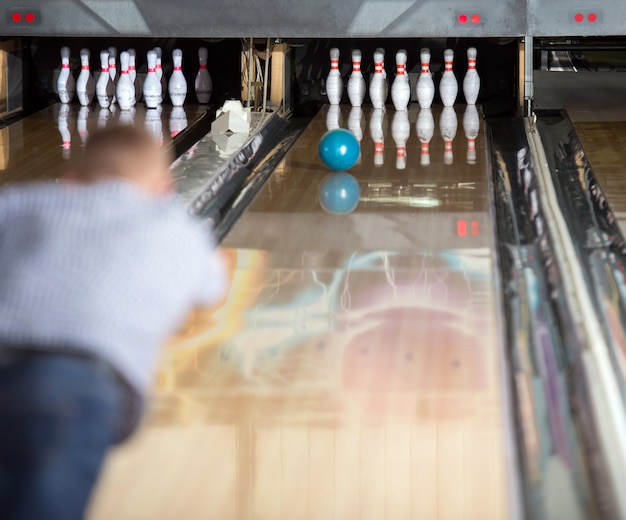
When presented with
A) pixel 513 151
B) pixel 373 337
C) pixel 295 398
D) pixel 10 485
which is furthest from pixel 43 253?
pixel 513 151

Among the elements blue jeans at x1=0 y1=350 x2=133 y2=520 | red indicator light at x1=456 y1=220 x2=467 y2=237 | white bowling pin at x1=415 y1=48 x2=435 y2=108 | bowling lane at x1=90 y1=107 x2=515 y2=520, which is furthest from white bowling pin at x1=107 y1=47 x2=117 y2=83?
blue jeans at x1=0 y1=350 x2=133 y2=520

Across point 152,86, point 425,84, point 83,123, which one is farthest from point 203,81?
point 425,84

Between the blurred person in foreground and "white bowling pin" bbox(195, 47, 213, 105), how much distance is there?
13.2ft

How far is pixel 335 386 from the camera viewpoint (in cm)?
219

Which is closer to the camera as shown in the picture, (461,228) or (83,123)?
(461,228)

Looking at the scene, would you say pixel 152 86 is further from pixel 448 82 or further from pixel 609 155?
pixel 609 155

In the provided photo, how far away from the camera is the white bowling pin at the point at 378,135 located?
4391 millimetres

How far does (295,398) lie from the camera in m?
2.13

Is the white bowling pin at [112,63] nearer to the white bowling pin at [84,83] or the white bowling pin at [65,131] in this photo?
the white bowling pin at [84,83]

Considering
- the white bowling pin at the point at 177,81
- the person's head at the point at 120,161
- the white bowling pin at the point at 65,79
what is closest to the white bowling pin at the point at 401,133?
the white bowling pin at the point at 177,81

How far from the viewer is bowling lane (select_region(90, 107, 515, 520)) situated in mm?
1802

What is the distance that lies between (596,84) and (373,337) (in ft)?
12.8

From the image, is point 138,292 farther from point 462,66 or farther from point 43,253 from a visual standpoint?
point 462,66

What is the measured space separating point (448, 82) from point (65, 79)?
6.69 feet
